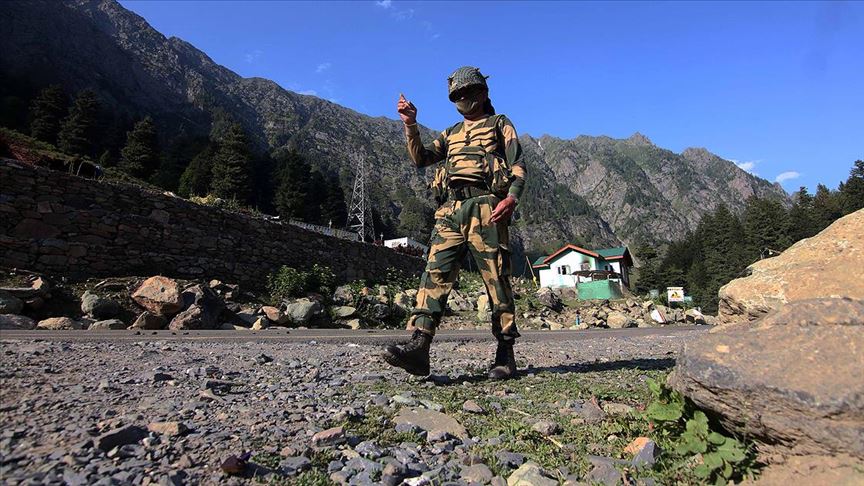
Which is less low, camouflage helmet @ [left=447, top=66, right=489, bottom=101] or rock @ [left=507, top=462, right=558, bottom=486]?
camouflage helmet @ [left=447, top=66, right=489, bottom=101]

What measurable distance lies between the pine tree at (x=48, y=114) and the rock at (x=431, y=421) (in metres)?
46.4

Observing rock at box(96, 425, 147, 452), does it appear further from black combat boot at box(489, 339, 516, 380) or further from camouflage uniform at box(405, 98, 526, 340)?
black combat boot at box(489, 339, 516, 380)

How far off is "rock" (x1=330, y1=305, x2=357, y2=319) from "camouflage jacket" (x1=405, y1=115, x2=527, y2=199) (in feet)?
22.3

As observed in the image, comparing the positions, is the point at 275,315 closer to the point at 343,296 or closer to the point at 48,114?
the point at 343,296

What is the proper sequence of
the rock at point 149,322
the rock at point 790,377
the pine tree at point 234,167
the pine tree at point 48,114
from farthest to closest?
the pine tree at point 234,167 → the pine tree at point 48,114 → the rock at point 149,322 → the rock at point 790,377

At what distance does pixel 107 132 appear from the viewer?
44.8 m

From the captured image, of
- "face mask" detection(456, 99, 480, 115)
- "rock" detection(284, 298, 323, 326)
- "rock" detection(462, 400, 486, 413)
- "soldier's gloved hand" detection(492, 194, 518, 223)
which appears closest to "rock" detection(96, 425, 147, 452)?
"rock" detection(462, 400, 486, 413)

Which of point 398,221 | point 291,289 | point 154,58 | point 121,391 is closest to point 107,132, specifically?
point 291,289

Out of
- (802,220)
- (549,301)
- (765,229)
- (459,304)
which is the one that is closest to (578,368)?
(459,304)

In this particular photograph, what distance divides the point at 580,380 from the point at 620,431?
4.73 ft

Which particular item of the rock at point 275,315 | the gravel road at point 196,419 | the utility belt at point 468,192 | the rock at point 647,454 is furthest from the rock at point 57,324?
the rock at point 647,454

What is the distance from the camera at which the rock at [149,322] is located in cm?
732

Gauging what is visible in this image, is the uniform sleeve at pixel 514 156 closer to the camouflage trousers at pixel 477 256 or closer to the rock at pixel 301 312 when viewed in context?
the camouflage trousers at pixel 477 256

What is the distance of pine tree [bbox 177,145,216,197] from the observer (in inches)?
1428
